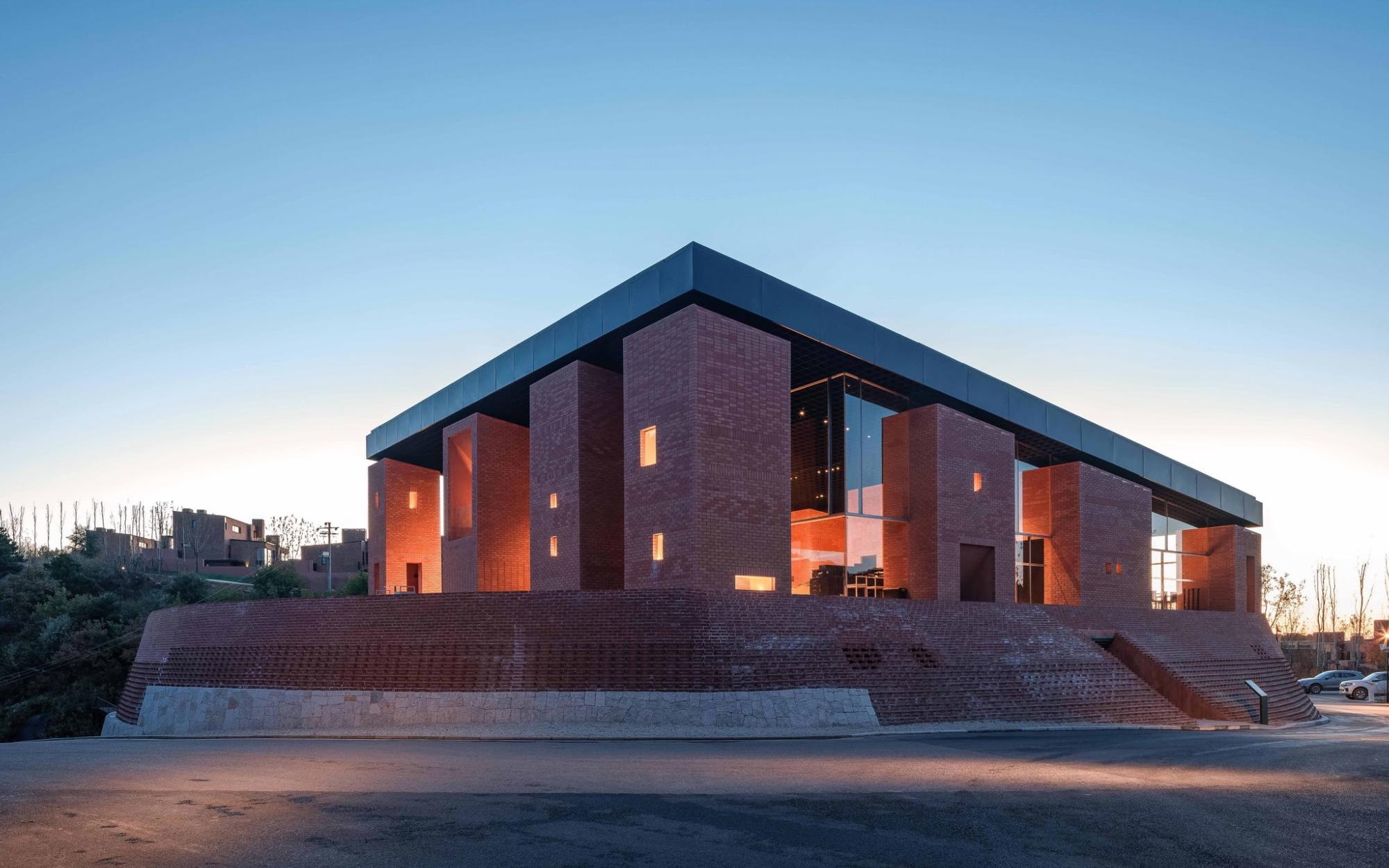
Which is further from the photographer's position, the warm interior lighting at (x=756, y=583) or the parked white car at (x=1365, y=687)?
the parked white car at (x=1365, y=687)

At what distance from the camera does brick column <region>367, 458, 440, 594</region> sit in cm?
3838

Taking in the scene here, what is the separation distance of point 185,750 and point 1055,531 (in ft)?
97.8

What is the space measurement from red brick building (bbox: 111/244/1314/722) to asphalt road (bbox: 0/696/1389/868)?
406 centimetres

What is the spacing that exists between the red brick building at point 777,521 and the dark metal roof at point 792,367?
97 millimetres

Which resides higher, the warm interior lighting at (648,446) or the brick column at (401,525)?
the warm interior lighting at (648,446)

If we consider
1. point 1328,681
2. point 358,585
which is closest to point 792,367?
point 358,585

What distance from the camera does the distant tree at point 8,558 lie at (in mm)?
50344

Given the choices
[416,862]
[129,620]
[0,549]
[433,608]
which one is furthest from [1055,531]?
[0,549]

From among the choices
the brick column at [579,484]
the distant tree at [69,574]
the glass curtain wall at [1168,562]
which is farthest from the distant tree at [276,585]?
the glass curtain wall at [1168,562]

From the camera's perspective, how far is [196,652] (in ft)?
71.2

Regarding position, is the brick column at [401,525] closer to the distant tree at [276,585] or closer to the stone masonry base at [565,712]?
the distant tree at [276,585]

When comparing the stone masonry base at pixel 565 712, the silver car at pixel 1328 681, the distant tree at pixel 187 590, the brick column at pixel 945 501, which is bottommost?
the silver car at pixel 1328 681

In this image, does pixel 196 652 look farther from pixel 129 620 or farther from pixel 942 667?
pixel 129 620

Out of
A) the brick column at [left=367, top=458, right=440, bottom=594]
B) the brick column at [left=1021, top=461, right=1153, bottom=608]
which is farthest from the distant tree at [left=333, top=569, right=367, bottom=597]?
the brick column at [left=1021, top=461, right=1153, bottom=608]
